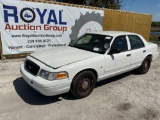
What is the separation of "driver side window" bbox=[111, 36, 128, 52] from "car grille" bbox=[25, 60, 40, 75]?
2139mm

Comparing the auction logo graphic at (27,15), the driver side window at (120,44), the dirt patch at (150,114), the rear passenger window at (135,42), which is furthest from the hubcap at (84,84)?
the auction logo graphic at (27,15)

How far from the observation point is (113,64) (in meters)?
4.72

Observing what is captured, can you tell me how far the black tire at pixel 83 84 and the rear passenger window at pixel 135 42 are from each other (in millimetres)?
1991

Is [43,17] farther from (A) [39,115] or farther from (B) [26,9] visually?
(A) [39,115]

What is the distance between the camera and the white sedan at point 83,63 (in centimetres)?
369

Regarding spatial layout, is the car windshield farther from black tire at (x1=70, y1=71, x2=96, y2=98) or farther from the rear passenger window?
the rear passenger window

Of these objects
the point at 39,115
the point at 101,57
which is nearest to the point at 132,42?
the point at 101,57

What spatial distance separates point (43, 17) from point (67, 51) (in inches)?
164

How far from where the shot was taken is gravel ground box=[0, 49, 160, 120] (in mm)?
3580

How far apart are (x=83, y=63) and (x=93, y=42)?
1.24 meters

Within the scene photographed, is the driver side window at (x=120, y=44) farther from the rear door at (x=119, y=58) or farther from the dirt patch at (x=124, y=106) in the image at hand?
the dirt patch at (x=124, y=106)

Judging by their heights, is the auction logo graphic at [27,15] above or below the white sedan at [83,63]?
above

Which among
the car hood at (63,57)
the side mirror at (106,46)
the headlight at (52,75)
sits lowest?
the headlight at (52,75)

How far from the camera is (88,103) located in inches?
161
